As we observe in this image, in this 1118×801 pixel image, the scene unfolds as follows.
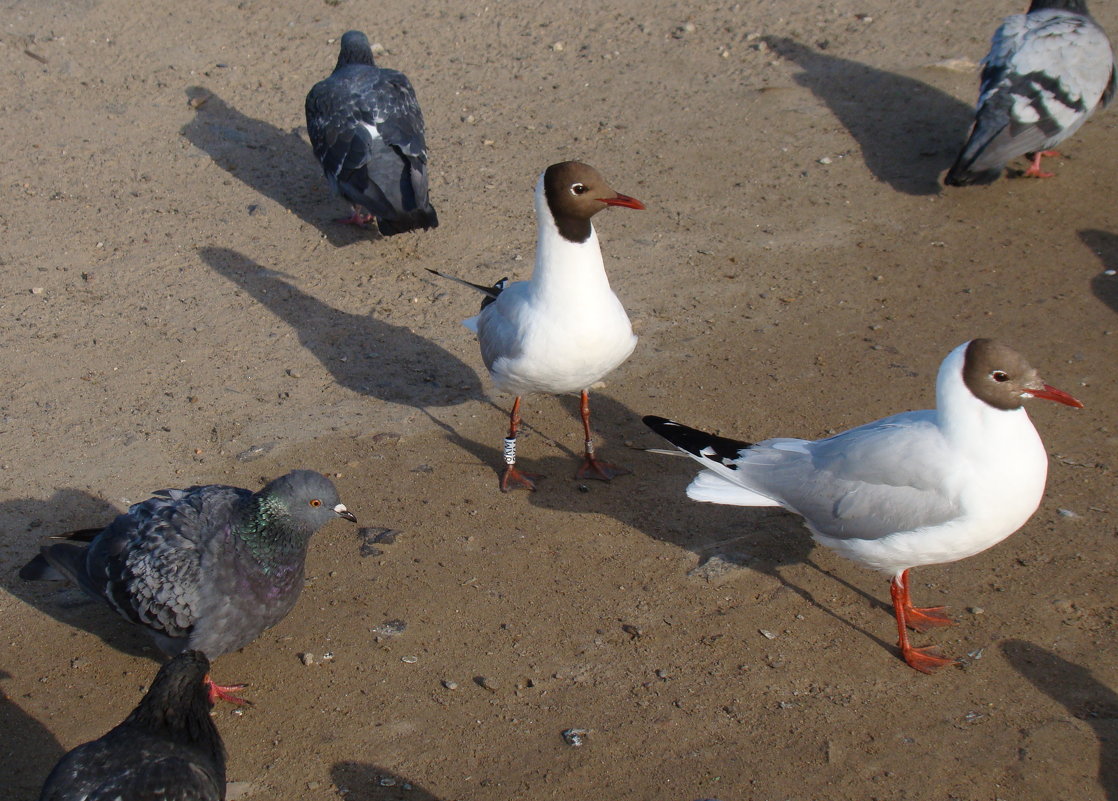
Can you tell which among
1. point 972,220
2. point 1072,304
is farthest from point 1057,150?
point 1072,304

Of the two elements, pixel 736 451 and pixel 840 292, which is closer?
pixel 736 451

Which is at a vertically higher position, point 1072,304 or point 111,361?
point 1072,304

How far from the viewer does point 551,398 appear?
672cm

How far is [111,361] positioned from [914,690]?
4968 millimetres

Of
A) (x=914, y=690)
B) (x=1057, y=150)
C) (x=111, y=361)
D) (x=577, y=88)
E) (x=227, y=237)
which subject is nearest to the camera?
(x=914, y=690)

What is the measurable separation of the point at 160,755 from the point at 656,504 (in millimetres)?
2837

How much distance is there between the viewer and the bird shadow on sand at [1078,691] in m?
4.16

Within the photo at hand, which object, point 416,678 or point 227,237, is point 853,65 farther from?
point 416,678

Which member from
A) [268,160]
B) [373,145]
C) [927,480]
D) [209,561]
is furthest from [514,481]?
[268,160]

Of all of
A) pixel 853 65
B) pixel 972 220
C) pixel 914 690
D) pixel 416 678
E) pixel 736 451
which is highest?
pixel 853 65

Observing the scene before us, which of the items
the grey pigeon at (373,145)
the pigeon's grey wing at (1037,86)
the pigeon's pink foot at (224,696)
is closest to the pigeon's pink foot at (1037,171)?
the pigeon's grey wing at (1037,86)

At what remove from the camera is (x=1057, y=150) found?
9.16 m

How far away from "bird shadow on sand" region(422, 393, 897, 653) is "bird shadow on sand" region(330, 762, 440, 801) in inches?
68.6

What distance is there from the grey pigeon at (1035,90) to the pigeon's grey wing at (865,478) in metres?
4.36
